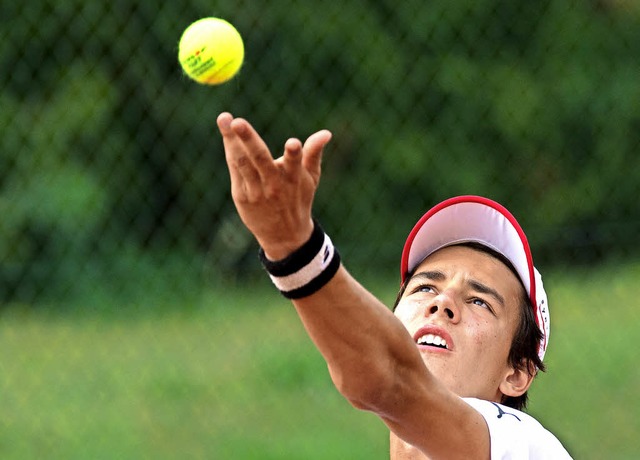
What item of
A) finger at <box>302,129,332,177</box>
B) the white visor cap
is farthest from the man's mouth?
finger at <box>302,129,332,177</box>

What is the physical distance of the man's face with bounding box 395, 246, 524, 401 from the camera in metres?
2.94

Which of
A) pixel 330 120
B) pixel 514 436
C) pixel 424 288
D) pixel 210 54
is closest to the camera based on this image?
pixel 514 436

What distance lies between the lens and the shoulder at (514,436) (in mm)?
2539

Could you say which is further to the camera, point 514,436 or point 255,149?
point 514,436

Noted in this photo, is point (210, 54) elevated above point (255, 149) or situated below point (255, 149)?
above

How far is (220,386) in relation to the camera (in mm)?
7133

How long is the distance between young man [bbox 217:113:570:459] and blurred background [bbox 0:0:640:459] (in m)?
3.65

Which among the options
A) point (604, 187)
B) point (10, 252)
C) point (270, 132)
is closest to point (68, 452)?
point (10, 252)

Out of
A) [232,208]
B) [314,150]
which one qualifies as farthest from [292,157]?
[232,208]

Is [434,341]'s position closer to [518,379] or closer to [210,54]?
[518,379]

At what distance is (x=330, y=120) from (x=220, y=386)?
6.93 feet

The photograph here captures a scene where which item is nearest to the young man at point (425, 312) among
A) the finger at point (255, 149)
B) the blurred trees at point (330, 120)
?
the finger at point (255, 149)

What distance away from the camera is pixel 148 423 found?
7.05m

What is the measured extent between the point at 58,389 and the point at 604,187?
11.8 ft
